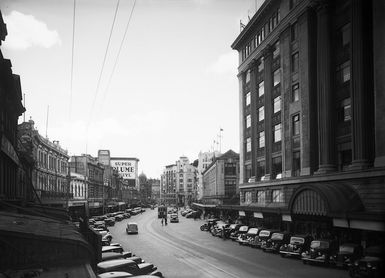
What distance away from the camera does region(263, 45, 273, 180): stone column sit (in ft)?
157

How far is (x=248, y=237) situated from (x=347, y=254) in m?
14.1

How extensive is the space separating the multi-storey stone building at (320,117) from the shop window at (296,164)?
0.11 metres

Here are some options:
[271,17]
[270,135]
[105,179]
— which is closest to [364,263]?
[270,135]

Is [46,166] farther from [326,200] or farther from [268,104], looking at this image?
Result: [326,200]

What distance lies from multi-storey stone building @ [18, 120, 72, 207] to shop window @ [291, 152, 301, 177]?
94.4 feet

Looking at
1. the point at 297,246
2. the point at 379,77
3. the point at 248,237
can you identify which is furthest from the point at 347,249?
the point at 248,237

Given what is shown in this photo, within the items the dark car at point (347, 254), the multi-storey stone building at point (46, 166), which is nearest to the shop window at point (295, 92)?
the dark car at point (347, 254)

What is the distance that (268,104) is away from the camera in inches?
1897

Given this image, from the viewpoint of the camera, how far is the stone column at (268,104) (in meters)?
47.8

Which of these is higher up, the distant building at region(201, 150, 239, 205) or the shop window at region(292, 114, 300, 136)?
the shop window at region(292, 114, 300, 136)

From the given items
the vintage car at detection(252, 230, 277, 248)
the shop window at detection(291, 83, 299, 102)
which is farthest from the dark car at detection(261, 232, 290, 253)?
the shop window at detection(291, 83, 299, 102)

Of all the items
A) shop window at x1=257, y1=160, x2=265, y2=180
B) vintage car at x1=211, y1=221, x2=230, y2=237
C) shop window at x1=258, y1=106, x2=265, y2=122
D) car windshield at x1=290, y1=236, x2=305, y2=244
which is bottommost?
vintage car at x1=211, y1=221, x2=230, y2=237

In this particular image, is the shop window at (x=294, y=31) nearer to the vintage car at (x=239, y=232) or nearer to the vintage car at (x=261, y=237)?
the vintage car at (x=261, y=237)

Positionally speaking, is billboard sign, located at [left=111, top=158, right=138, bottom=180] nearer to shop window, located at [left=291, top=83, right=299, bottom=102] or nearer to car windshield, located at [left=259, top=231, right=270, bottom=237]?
shop window, located at [left=291, top=83, right=299, bottom=102]
